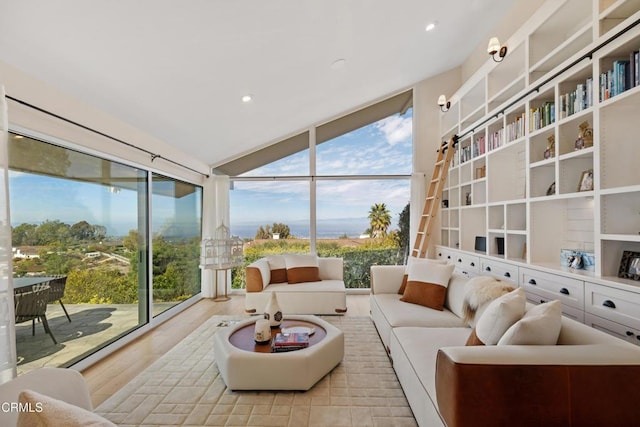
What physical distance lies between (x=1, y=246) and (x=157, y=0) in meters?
1.70

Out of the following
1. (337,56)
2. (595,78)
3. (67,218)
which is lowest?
(67,218)

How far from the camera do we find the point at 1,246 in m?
1.73

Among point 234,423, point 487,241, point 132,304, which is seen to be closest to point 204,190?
point 132,304

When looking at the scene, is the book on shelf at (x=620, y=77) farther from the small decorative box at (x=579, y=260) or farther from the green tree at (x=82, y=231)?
the green tree at (x=82, y=231)

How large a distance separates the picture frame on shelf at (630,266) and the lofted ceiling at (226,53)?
2.66 metres

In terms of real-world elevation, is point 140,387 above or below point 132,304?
below

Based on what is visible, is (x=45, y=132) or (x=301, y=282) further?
(x=301, y=282)

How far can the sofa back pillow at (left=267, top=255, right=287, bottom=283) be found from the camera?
438cm

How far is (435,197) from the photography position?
14.5 feet

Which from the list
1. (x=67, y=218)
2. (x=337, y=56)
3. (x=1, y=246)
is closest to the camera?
(x=1, y=246)

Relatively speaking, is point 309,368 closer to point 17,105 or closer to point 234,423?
point 234,423

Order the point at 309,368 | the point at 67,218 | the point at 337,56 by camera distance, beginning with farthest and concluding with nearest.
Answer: the point at 337,56
the point at 67,218
the point at 309,368

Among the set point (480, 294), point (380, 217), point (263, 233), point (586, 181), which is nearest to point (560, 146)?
point (586, 181)

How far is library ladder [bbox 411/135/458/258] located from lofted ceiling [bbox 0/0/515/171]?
1294 mm
